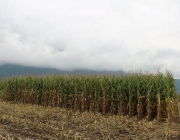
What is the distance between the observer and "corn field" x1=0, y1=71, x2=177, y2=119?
53.7 feet

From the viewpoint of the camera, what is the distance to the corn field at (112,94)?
16359 mm

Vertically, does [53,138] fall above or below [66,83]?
below

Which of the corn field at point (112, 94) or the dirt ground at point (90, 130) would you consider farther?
the corn field at point (112, 94)

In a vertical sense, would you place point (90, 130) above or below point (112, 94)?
below

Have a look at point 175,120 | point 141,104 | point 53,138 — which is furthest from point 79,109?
point 53,138

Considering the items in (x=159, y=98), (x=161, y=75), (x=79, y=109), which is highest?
(x=161, y=75)

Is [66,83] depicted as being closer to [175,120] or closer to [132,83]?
[132,83]

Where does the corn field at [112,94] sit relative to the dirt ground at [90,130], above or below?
above

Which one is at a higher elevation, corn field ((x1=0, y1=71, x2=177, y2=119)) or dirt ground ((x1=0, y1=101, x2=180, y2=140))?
corn field ((x1=0, y1=71, x2=177, y2=119))

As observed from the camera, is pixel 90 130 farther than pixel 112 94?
No

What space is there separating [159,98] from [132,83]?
85.3 inches

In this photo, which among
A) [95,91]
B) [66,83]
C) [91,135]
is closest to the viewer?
[91,135]

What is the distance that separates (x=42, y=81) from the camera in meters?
25.6

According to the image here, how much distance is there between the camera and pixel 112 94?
18.3 meters
